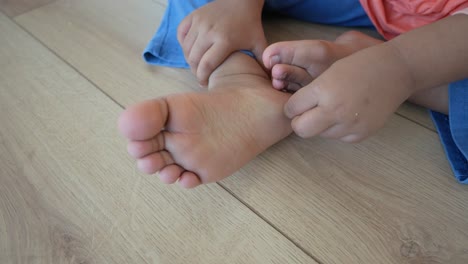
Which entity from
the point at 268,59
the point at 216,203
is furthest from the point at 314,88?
the point at 216,203

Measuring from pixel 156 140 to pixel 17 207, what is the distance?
23cm

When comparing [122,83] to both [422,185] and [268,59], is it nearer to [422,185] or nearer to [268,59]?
[268,59]

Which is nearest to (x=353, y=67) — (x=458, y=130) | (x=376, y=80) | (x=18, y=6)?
(x=376, y=80)

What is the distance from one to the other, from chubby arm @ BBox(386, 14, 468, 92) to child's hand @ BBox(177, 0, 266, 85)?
0.21 m

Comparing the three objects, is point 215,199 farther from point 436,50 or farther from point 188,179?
point 436,50

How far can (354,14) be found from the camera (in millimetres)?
708

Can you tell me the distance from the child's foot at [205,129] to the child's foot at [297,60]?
27mm

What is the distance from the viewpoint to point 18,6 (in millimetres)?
880

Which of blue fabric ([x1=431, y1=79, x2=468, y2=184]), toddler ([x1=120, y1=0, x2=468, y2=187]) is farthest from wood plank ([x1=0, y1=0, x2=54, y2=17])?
blue fabric ([x1=431, y1=79, x2=468, y2=184])

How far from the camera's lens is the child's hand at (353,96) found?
45cm

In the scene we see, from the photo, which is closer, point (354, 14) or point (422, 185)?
point (422, 185)

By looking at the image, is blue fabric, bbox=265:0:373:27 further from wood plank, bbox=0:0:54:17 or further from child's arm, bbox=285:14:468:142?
wood plank, bbox=0:0:54:17

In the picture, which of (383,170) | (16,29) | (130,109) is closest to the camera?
(130,109)

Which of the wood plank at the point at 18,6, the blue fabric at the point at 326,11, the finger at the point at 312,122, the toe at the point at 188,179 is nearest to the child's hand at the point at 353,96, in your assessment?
the finger at the point at 312,122
